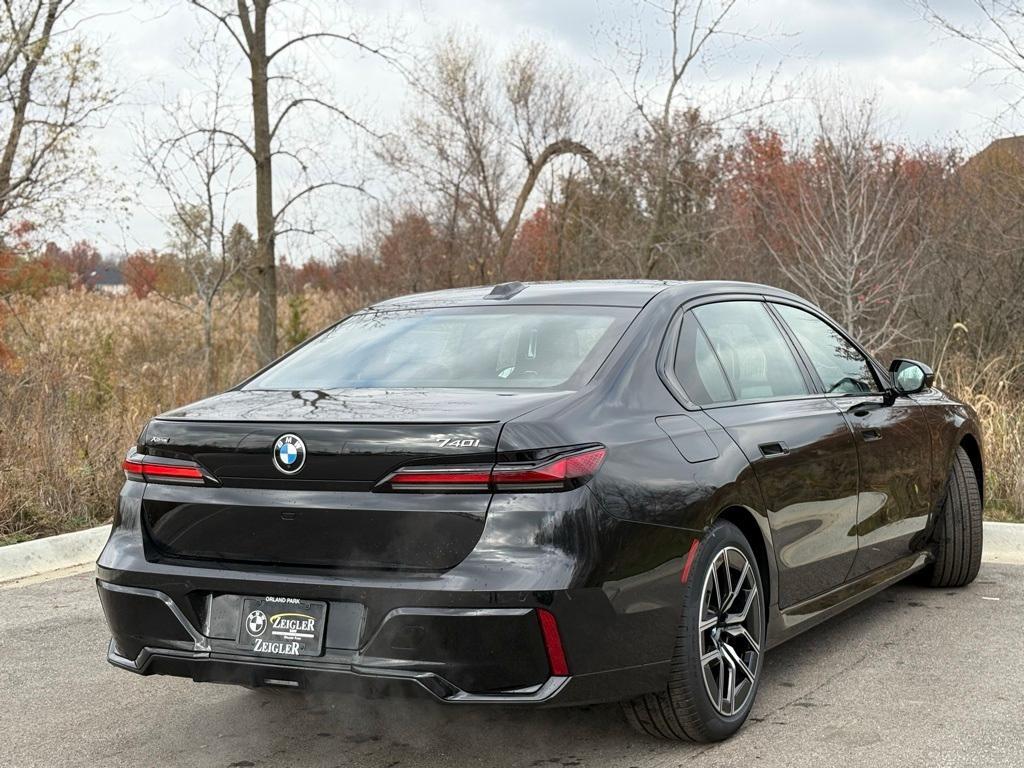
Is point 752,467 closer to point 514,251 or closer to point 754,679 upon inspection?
point 754,679

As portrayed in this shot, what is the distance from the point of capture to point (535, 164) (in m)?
19.6

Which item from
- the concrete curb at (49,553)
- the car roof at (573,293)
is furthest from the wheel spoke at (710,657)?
the concrete curb at (49,553)

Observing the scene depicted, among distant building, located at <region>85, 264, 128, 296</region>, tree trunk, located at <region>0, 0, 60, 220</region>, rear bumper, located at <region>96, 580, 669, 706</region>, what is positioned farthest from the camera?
distant building, located at <region>85, 264, 128, 296</region>

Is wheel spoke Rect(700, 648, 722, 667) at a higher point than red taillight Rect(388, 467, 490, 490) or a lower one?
lower

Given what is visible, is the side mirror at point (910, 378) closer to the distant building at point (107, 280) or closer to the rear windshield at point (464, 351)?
the rear windshield at point (464, 351)

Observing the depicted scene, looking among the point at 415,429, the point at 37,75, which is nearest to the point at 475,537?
the point at 415,429

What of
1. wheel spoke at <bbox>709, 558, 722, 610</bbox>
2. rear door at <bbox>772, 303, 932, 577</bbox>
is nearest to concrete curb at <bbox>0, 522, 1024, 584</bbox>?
rear door at <bbox>772, 303, 932, 577</bbox>

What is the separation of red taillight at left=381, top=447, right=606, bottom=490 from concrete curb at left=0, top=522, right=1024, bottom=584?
4.27m

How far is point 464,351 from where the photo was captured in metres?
4.20

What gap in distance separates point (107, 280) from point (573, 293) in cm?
1908

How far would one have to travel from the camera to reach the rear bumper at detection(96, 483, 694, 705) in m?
3.25

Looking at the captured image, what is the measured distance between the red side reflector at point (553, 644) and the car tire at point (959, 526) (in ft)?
10.8

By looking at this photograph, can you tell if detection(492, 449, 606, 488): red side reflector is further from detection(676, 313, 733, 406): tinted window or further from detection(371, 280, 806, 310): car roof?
detection(371, 280, 806, 310): car roof

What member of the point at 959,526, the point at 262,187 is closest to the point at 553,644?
the point at 959,526
